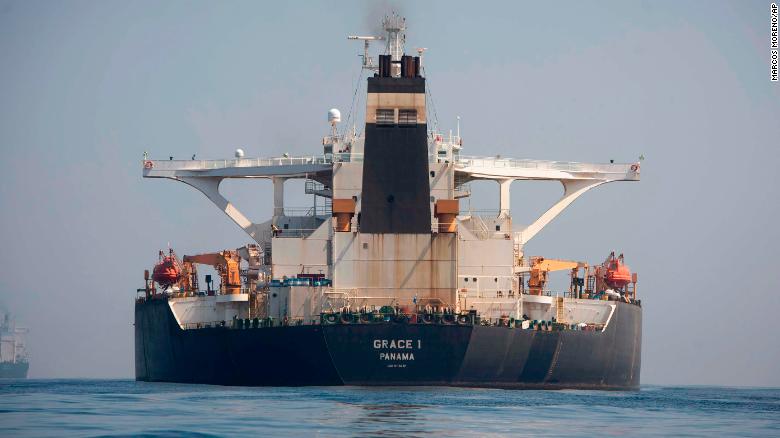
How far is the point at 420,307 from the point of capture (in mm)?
64688

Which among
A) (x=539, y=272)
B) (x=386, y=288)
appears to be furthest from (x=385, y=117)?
(x=539, y=272)

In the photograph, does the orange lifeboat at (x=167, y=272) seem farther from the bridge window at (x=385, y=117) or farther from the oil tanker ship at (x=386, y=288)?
the bridge window at (x=385, y=117)

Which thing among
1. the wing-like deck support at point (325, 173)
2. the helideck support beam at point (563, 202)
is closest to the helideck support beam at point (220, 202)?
the wing-like deck support at point (325, 173)

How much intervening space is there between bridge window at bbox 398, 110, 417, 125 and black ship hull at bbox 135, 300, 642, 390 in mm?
9931

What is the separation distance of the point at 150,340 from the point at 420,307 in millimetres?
19962

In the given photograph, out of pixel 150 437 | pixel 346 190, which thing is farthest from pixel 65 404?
pixel 346 190

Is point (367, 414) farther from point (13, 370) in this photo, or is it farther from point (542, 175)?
point (13, 370)

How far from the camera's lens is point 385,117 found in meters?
66.9

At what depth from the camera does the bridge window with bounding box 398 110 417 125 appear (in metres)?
66.8

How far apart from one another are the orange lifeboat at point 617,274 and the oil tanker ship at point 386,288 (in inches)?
170

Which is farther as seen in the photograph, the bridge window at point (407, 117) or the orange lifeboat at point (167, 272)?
the orange lifeboat at point (167, 272)

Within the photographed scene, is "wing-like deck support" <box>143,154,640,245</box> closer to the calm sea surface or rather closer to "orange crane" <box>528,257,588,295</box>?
"orange crane" <box>528,257,588,295</box>

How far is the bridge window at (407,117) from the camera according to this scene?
6681 centimetres

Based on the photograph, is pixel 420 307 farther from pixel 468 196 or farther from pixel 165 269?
pixel 165 269
